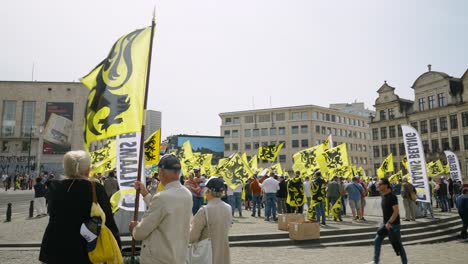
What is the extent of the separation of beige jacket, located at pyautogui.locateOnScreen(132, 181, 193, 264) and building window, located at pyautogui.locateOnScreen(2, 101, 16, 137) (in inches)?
2707

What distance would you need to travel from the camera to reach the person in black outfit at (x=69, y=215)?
316 cm

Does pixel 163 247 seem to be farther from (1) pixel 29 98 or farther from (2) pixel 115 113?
(1) pixel 29 98

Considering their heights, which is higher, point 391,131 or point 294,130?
point 294,130

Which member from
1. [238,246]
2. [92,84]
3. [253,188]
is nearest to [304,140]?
[253,188]

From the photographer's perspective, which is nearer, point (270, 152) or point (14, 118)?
point (270, 152)

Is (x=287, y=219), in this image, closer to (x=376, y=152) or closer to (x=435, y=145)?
(x=435, y=145)

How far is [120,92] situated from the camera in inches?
223

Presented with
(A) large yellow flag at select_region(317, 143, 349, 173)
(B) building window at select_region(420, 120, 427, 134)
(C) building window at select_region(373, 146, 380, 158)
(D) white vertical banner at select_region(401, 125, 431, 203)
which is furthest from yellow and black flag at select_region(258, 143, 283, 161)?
(C) building window at select_region(373, 146, 380, 158)

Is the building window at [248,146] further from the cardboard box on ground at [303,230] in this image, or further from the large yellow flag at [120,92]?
the large yellow flag at [120,92]

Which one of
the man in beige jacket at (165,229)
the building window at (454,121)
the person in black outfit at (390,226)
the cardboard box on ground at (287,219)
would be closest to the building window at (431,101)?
the building window at (454,121)

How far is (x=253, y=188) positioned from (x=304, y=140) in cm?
7443

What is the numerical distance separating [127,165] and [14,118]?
66.2 metres

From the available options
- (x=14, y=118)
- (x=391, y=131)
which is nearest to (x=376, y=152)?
(x=391, y=131)

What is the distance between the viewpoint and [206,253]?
14.4 feet
